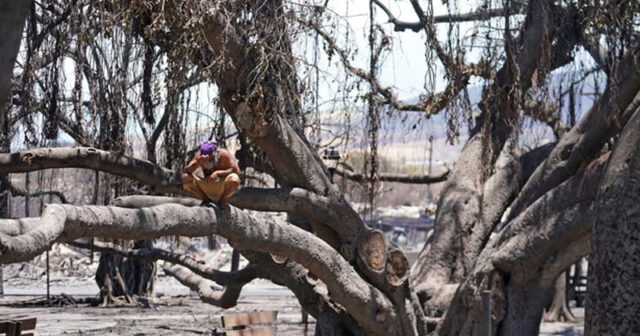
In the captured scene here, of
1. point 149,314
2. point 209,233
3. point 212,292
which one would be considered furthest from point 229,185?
point 149,314

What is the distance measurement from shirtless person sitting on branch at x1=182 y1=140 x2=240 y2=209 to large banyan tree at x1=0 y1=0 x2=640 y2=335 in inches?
10.6

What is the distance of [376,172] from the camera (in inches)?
418

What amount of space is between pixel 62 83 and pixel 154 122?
0.96 m

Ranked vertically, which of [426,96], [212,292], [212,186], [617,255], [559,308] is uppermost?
[426,96]

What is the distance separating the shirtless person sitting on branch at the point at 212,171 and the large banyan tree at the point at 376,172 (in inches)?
10.6

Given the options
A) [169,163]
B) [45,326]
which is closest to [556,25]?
[169,163]

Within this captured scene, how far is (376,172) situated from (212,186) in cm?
278

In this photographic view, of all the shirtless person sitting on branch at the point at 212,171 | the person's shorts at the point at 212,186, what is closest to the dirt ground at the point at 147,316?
the person's shorts at the point at 212,186

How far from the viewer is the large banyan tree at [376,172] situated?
28.9 ft

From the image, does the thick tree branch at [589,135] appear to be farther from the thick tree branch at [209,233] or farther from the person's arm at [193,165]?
the person's arm at [193,165]

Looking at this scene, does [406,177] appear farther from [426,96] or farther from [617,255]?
[617,255]

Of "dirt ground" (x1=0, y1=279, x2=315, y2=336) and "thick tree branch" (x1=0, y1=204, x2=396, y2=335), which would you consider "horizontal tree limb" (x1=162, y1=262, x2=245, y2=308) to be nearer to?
"dirt ground" (x1=0, y1=279, x2=315, y2=336)

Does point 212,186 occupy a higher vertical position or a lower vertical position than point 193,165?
lower

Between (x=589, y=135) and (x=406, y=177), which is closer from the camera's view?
(x=589, y=135)
